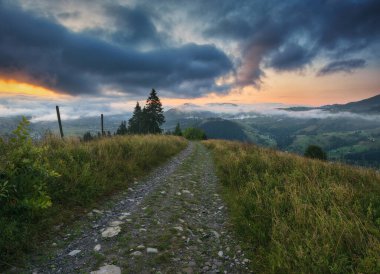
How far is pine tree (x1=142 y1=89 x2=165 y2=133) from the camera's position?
69688mm

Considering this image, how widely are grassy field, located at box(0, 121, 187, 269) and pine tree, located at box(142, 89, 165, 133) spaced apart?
59281mm

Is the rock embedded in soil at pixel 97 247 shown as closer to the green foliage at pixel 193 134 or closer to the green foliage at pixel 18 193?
the green foliage at pixel 18 193

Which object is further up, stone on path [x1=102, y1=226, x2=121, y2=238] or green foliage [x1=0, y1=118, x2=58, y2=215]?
green foliage [x1=0, y1=118, x2=58, y2=215]

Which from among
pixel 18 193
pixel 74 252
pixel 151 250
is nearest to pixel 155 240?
pixel 151 250

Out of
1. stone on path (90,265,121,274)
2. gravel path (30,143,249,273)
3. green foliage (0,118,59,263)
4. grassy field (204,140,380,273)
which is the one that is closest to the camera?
grassy field (204,140,380,273)

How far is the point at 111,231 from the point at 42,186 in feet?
Answer: 7.09

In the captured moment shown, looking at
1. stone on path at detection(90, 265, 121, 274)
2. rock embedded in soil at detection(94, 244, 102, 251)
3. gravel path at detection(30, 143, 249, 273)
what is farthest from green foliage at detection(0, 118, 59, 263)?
stone on path at detection(90, 265, 121, 274)

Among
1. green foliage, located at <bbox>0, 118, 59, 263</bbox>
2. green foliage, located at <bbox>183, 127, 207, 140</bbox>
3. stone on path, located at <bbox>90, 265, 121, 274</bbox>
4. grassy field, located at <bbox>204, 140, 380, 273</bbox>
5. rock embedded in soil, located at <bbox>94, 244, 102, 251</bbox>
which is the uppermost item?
green foliage, located at <bbox>0, 118, 59, 263</bbox>

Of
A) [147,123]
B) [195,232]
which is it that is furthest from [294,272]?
[147,123]

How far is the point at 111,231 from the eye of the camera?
5340 mm

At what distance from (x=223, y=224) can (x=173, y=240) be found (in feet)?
5.41

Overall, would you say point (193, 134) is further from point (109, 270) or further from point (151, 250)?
point (109, 270)

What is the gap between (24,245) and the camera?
4402mm

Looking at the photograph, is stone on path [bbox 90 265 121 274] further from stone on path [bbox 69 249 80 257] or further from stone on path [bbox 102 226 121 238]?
stone on path [bbox 102 226 121 238]
